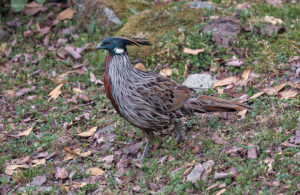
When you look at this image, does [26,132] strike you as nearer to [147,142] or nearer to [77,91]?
[77,91]

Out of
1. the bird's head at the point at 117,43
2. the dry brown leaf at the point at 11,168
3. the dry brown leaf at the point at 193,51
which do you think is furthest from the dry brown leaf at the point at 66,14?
the dry brown leaf at the point at 11,168

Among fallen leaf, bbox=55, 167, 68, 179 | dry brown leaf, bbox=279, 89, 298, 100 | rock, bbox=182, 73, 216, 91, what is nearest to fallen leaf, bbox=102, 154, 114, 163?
fallen leaf, bbox=55, 167, 68, 179

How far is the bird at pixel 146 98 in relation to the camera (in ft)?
19.5

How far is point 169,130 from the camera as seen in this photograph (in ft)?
22.4

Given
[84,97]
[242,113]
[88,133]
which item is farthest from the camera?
[84,97]

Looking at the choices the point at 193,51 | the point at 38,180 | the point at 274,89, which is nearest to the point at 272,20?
the point at 193,51

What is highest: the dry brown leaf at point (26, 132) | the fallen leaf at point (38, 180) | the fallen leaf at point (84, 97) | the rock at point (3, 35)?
the rock at point (3, 35)

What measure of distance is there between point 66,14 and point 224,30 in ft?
13.0

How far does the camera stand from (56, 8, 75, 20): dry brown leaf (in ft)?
34.0

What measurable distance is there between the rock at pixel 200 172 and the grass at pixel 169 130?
6cm

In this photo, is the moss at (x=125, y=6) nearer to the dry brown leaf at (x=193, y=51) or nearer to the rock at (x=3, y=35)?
the dry brown leaf at (x=193, y=51)

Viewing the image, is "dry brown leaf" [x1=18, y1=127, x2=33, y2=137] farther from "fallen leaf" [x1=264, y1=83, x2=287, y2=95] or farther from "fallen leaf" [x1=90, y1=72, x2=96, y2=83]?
"fallen leaf" [x1=264, y1=83, x2=287, y2=95]

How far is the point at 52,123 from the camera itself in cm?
766

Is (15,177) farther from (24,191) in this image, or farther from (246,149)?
(246,149)
